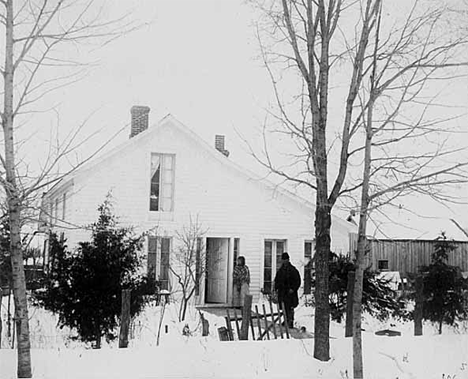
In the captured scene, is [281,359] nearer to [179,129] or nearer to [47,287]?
[47,287]

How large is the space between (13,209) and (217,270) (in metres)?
10.3

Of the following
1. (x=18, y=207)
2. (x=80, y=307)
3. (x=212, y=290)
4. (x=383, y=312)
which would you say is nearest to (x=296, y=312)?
(x=383, y=312)

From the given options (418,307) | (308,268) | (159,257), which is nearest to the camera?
(418,307)

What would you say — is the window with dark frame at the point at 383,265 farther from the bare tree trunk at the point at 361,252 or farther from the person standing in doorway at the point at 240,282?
Answer: the bare tree trunk at the point at 361,252

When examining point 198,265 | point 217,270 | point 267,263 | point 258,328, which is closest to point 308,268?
point 267,263

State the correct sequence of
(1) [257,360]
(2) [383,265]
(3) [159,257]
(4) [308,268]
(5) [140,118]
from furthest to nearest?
(5) [140,118] < (4) [308,268] < (3) [159,257] < (2) [383,265] < (1) [257,360]

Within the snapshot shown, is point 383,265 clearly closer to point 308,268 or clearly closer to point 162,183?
point 308,268

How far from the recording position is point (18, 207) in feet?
19.2

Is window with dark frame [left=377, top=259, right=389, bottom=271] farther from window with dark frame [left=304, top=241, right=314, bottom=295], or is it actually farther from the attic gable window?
the attic gable window

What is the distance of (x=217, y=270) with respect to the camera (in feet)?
52.0

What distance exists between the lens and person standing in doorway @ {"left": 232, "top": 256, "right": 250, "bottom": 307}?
539 inches

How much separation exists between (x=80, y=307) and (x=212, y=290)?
22.8ft

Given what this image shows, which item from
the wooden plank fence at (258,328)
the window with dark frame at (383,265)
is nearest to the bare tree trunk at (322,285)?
the wooden plank fence at (258,328)

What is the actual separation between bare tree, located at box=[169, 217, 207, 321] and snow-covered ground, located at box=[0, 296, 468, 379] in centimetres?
569
